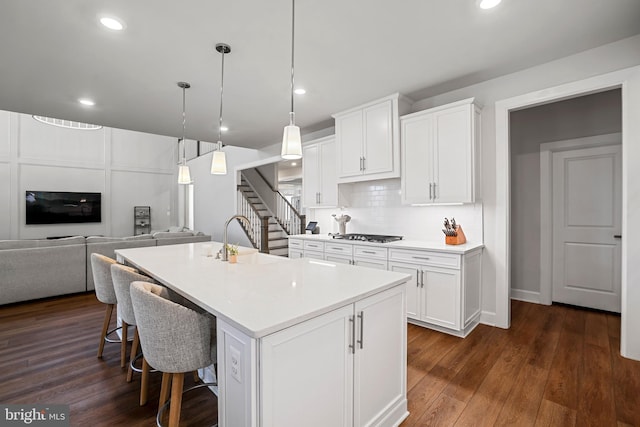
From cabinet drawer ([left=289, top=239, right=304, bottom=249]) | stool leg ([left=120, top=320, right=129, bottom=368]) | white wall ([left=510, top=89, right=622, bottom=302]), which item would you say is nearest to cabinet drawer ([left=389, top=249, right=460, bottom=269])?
cabinet drawer ([left=289, top=239, right=304, bottom=249])

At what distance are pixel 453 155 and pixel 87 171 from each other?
9865 mm

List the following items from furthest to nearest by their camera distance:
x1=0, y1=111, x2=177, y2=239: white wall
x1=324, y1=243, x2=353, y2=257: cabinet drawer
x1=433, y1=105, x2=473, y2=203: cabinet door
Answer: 1. x1=0, y1=111, x2=177, y2=239: white wall
2. x1=324, y1=243, x2=353, y2=257: cabinet drawer
3. x1=433, y1=105, x2=473, y2=203: cabinet door

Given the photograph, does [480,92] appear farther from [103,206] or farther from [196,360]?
[103,206]

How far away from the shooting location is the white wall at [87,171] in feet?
24.6

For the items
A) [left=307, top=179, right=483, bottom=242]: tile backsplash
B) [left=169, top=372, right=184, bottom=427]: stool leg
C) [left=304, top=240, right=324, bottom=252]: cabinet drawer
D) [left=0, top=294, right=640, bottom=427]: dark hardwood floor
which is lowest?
[left=0, top=294, right=640, bottom=427]: dark hardwood floor

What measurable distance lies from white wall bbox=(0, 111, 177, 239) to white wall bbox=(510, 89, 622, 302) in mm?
9882

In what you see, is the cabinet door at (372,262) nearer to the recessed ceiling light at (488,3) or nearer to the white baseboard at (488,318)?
the white baseboard at (488,318)

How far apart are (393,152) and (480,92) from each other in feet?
3.74

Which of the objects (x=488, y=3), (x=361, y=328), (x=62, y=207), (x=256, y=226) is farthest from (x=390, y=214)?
(x=62, y=207)

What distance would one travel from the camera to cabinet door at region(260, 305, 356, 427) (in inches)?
44.9

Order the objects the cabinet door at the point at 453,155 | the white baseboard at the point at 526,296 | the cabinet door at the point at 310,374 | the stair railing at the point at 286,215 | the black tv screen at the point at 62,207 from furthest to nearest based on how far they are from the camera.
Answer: the stair railing at the point at 286,215 < the black tv screen at the point at 62,207 < the white baseboard at the point at 526,296 < the cabinet door at the point at 453,155 < the cabinet door at the point at 310,374

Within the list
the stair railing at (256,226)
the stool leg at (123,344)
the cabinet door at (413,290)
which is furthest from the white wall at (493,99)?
the stair railing at (256,226)

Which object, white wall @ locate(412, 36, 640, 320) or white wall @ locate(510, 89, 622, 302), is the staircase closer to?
white wall @ locate(412, 36, 640, 320)

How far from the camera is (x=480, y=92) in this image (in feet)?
11.0
